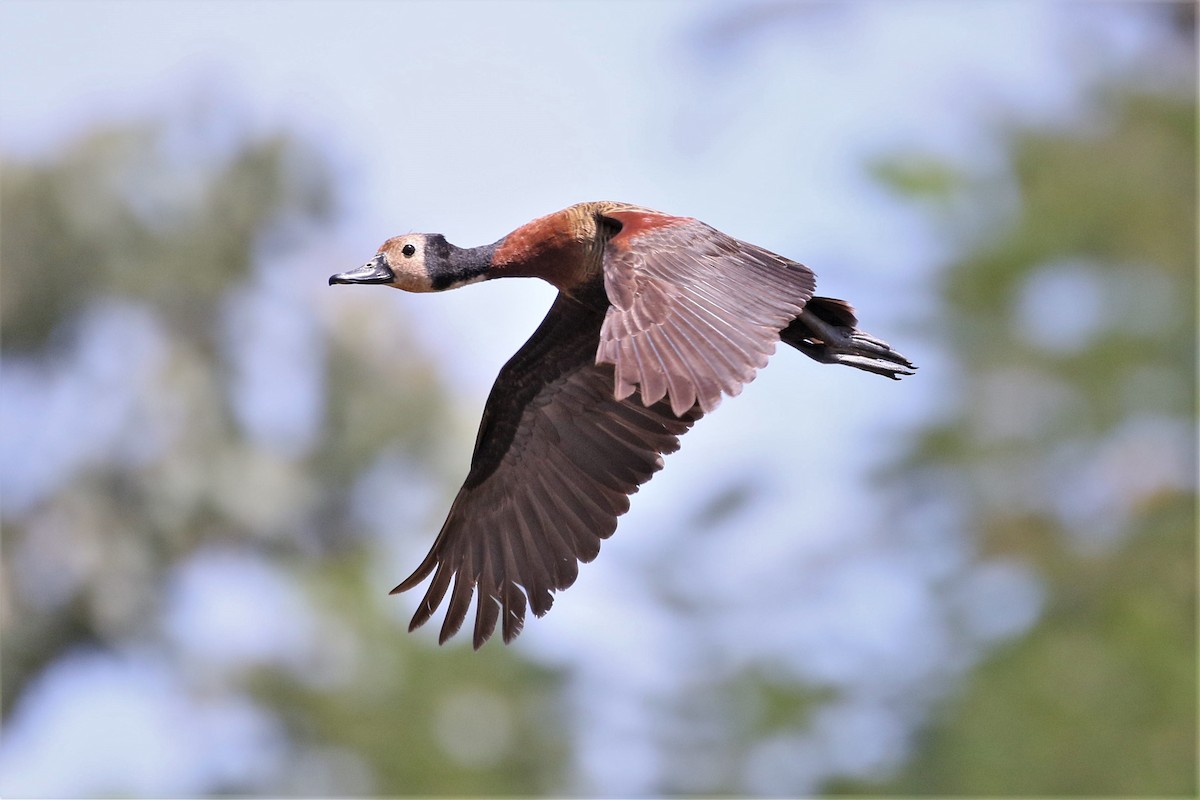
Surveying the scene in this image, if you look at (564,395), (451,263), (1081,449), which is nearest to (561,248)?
(451,263)

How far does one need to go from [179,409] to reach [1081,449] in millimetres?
8884

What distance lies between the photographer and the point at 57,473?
55.0 ft

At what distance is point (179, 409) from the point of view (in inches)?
672

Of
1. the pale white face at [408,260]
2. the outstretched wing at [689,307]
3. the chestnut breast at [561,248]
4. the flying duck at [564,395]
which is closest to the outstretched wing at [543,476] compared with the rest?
the flying duck at [564,395]

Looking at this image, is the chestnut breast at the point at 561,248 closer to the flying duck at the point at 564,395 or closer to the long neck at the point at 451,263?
the flying duck at the point at 564,395

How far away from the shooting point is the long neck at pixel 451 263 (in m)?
7.84

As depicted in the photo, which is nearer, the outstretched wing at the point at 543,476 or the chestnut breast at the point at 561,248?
the chestnut breast at the point at 561,248

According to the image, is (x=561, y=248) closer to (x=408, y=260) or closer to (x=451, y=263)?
(x=451, y=263)

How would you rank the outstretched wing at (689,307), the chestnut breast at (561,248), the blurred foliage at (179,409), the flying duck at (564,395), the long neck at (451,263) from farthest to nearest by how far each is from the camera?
the blurred foliage at (179,409)
the long neck at (451,263)
the chestnut breast at (561,248)
the flying duck at (564,395)
the outstretched wing at (689,307)

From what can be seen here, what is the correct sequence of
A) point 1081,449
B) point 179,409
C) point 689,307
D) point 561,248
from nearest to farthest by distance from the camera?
point 689,307 < point 561,248 < point 179,409 < point 1081,449

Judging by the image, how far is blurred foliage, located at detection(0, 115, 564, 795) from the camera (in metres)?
16.6

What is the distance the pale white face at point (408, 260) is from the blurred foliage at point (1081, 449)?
11554 millimetres

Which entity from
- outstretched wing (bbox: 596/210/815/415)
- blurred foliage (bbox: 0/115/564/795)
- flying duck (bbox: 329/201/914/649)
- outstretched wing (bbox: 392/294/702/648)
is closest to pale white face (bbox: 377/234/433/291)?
flying duck (bbox: 329/201/914/649)

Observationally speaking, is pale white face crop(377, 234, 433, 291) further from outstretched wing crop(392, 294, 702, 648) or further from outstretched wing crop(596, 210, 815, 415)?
outstretched wing crop(596, 210, 815, 415)
